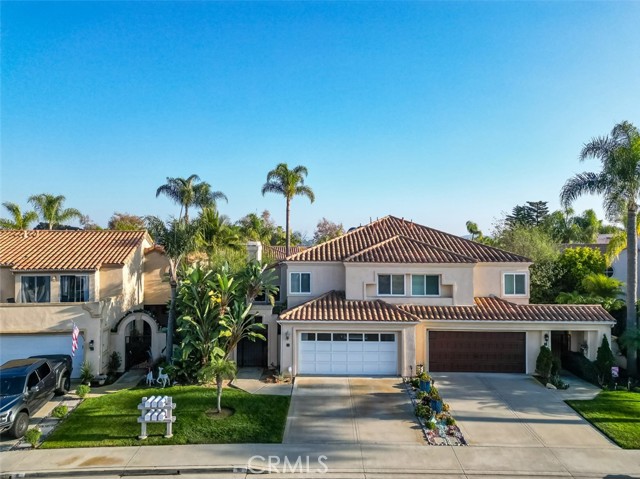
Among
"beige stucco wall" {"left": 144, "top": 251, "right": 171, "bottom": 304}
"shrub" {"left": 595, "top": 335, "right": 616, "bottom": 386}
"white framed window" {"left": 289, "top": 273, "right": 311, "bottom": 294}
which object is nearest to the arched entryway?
"beige stucco wall" {"left": 144, "top": 251, "right": 171, "bottom": 304}

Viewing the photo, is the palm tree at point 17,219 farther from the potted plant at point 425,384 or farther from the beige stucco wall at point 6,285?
the potted plant at point 425,384

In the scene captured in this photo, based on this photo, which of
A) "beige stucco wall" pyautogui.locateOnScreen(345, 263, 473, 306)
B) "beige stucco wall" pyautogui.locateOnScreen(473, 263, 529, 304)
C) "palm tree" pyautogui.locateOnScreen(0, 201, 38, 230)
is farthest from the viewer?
"palm tree" pyautogui.locateOnScreen(0, 201, 38, 230)

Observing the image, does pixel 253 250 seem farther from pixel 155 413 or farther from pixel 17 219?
pixel 17 219

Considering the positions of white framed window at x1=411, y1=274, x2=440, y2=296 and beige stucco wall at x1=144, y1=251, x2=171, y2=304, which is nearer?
white framed window at x1=411, y1=274, x2=440, y2=296

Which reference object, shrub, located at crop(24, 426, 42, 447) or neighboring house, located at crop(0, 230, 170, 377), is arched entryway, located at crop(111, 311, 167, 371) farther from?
shrub, located at crop(24, 426, 42, 447)

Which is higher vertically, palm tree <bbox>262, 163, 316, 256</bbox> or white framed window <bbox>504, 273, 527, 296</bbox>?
palm tree <bbox>262, 163, 316, 256</bbox>

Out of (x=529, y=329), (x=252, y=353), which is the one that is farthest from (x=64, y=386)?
(x=529, y=329)

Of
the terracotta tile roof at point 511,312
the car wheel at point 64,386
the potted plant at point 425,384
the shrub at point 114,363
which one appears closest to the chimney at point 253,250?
the shrub at point 114,363
